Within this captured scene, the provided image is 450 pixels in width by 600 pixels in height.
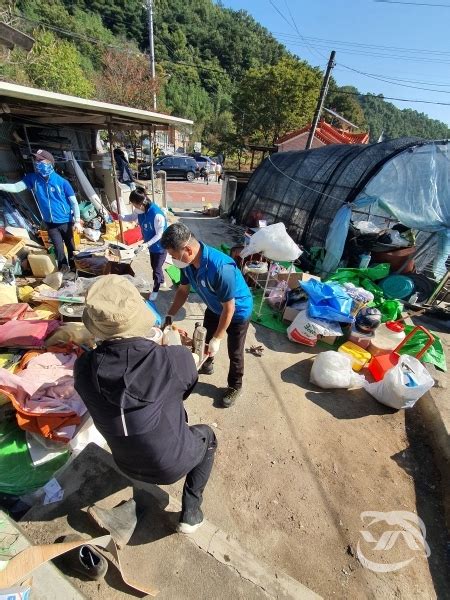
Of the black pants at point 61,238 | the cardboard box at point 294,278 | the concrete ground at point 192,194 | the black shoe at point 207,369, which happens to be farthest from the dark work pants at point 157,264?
the concrete ground at point 192,194

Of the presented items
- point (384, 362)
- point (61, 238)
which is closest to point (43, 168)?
point (61, 238)

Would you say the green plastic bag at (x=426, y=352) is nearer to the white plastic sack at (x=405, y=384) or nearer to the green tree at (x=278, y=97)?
the white plastic sack at (x=405, y=384)

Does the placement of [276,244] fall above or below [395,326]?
above

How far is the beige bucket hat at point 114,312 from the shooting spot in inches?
53.7

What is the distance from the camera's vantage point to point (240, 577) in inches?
72.8

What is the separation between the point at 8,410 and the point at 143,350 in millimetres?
2209

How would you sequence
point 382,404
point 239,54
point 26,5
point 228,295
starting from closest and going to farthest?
point 228,295
point 382,404
point 26,5
point 239,54

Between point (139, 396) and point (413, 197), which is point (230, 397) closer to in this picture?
point (139, 396)

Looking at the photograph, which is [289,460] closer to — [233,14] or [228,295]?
[228,295]

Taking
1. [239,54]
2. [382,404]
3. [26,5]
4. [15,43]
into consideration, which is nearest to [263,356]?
[382,404]

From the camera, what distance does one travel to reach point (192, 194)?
57.7 feet

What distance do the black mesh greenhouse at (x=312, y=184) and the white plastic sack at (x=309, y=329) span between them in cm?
333

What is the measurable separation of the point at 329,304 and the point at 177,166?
19.9m

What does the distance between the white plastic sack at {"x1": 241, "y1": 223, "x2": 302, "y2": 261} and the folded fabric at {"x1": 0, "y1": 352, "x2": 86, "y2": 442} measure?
129 inches
